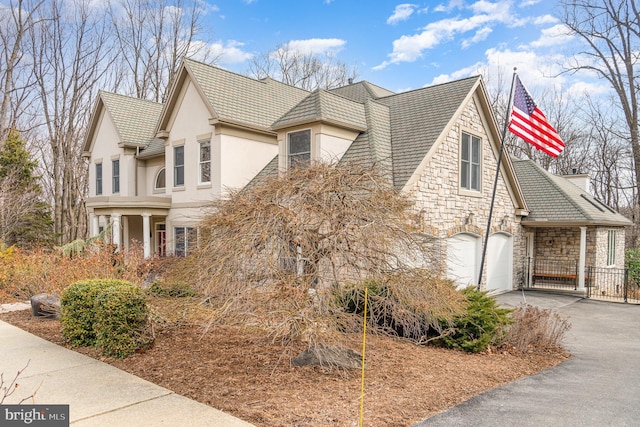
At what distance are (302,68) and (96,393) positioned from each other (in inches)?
1400

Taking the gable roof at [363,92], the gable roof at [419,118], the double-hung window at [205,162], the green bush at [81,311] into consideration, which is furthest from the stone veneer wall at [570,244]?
the green bush at [81,311]

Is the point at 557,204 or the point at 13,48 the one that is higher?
the point at 13,48

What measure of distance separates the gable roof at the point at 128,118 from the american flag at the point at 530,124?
1498 centimetres

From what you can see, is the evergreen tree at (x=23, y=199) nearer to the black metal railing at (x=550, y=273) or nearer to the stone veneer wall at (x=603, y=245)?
the black metal railing at (x=550, y=273)

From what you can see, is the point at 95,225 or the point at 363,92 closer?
the point at 95,225

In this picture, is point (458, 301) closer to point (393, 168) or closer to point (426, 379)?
point (426, 379)

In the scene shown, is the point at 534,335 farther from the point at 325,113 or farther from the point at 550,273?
the point at 550,273

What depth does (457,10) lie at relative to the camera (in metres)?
16.2

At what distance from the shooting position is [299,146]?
13523 mm

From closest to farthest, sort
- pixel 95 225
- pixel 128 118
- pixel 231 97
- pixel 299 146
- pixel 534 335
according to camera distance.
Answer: pixel 534 335 → pixel 299 146 → pixel 231 97 → pixel 95 225 → pixel 128 118

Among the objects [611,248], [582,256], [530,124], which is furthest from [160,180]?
[611,248]

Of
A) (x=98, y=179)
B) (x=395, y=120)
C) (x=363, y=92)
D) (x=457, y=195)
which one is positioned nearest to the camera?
(x=457, y=195)

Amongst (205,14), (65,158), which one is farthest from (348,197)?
(205,14)

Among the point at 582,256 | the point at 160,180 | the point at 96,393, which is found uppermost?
the point at 160,180
